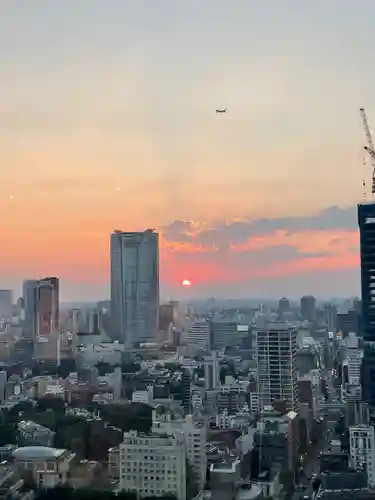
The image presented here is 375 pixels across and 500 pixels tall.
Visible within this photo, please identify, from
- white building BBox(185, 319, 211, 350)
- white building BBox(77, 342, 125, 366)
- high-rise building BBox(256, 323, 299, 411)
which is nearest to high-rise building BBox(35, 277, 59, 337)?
white building BBox(77, 342, 125, 366)

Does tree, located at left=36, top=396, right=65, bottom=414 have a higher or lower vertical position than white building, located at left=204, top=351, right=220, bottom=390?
lower

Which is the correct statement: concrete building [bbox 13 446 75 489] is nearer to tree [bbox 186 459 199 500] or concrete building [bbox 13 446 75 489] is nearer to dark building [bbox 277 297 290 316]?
tree [bbox 186 459 199 500]

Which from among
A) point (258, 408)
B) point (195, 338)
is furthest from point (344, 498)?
point (195, 338)

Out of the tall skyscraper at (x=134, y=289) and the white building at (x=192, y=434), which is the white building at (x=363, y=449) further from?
the tall skyscraper at (x=134, y=289)

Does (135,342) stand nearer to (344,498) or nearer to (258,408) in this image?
(258,408)

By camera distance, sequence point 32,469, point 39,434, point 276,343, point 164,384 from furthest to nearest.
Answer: point 164,384 < point 276,343 < point 39,434 < point 32,469

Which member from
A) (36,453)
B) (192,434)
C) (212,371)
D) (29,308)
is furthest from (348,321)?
(36,453)

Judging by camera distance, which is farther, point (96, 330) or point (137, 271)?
point (96, 330)
